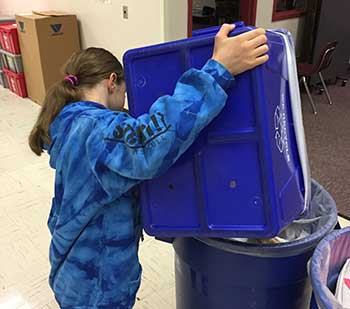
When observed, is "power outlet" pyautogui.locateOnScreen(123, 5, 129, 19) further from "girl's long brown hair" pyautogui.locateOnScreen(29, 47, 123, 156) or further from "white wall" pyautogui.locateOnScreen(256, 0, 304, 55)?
"girl's long brown hair" pyautogui.locateOnScreen(29, 47, 123, 156)

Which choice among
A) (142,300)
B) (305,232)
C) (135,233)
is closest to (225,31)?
(135,233)

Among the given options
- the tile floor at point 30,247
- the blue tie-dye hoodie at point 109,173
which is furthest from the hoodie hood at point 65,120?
the tile floor at point 30,247

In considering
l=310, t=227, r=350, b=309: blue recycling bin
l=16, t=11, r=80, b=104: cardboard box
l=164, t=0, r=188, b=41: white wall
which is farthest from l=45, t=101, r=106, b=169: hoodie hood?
l=16, t=11, r=80, b=104: cardboard box

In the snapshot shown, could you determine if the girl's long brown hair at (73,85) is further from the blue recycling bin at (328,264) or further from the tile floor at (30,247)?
the tile floor at (30,247)

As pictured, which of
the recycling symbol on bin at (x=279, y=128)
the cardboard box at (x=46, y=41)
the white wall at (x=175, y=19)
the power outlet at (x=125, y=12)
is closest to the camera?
the recycling symbol on bin at (x=279, y=128)

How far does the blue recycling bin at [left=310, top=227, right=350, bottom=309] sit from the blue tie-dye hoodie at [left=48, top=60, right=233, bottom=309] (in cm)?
40

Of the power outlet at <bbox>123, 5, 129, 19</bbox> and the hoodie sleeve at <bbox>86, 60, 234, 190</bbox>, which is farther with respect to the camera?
the power outlet at <bbox>123, 5, 129, 19</bbox>

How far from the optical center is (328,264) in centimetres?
91

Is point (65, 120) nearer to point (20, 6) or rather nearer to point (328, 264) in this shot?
point (328, 264)

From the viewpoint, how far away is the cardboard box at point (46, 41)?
139 inches

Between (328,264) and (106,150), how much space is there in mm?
588

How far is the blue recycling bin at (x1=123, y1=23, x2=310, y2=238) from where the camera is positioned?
0.77 meters

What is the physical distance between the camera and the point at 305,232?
116 cm

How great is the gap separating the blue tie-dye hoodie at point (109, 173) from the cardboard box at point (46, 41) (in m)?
2.81
